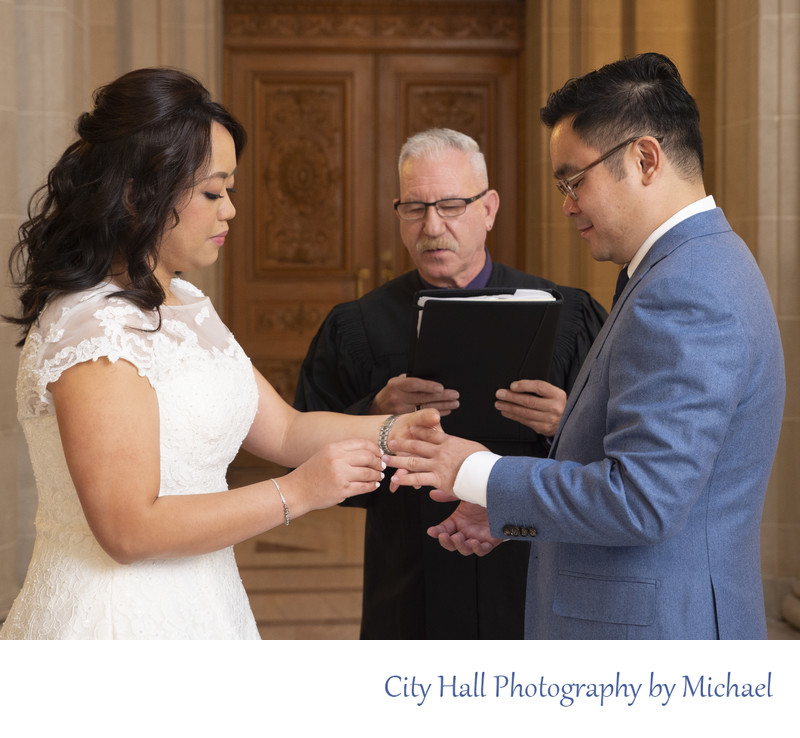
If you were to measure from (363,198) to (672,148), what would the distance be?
6.68m

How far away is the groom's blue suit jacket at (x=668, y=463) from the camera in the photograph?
5.14 ft

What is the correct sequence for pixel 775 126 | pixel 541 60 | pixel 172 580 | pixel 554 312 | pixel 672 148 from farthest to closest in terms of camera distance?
pixel 541 60
pixel 775 126
pixel 554 312
pixel 172 580
pixel 672 148

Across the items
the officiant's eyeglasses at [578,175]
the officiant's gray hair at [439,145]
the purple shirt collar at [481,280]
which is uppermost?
the officiant's gray hair at [439,145]

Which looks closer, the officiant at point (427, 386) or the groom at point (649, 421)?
the groom at point (649, 421)

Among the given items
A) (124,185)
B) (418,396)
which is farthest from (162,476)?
(418,396)

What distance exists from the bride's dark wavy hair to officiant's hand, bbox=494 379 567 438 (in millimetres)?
984

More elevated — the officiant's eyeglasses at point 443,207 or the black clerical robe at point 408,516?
the officiant's eyeglasses at point 443,207

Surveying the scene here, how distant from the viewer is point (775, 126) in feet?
15.2

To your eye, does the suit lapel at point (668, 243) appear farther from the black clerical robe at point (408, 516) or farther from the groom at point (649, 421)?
the black clerical robe at point (408, 516)

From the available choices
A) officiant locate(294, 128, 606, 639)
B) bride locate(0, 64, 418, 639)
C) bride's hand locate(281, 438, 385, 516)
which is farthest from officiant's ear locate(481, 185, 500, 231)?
bride's hand locate(281, 438, 385, 516)

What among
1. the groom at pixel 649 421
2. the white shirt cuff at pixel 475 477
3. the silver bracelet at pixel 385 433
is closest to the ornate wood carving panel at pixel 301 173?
the silver bracelet at pixel 385 433

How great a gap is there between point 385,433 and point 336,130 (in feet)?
21.0

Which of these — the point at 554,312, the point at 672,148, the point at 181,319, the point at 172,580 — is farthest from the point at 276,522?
the point at 672,148
